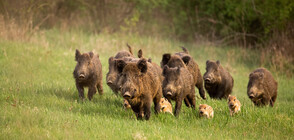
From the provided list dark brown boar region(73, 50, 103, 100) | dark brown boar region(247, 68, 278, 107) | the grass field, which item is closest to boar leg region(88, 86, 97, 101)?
dark brown boar region(73, 50, 103, 100)

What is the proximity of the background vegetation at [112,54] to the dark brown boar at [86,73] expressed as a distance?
1.11ft

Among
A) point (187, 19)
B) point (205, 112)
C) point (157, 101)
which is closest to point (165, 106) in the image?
point (157, 101)

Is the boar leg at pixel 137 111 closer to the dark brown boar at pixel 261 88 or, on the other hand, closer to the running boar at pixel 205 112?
the running boar at pixel 205 112

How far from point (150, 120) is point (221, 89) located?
5.03 m

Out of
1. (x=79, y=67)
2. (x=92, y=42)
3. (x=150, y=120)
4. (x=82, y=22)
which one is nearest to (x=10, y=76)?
(x=79, y=67)

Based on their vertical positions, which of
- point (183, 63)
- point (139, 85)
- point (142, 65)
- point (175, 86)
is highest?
point (142, 65)

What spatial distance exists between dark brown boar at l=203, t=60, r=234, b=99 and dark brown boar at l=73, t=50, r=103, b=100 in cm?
338

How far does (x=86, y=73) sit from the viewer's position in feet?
33.3

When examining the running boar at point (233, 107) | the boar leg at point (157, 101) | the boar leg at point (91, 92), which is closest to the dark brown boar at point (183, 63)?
the boar leg at point (157, 101)

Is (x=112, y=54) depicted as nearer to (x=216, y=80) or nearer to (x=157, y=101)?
(x=216, y=80)

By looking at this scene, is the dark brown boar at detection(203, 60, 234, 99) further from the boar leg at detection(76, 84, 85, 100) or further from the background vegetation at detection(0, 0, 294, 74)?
the background vegetation at detection(0, 0, 294, 74)

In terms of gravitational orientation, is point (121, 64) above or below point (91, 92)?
above

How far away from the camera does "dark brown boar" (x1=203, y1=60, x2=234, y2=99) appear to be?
1185cm

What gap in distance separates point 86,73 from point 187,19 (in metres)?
21.4
